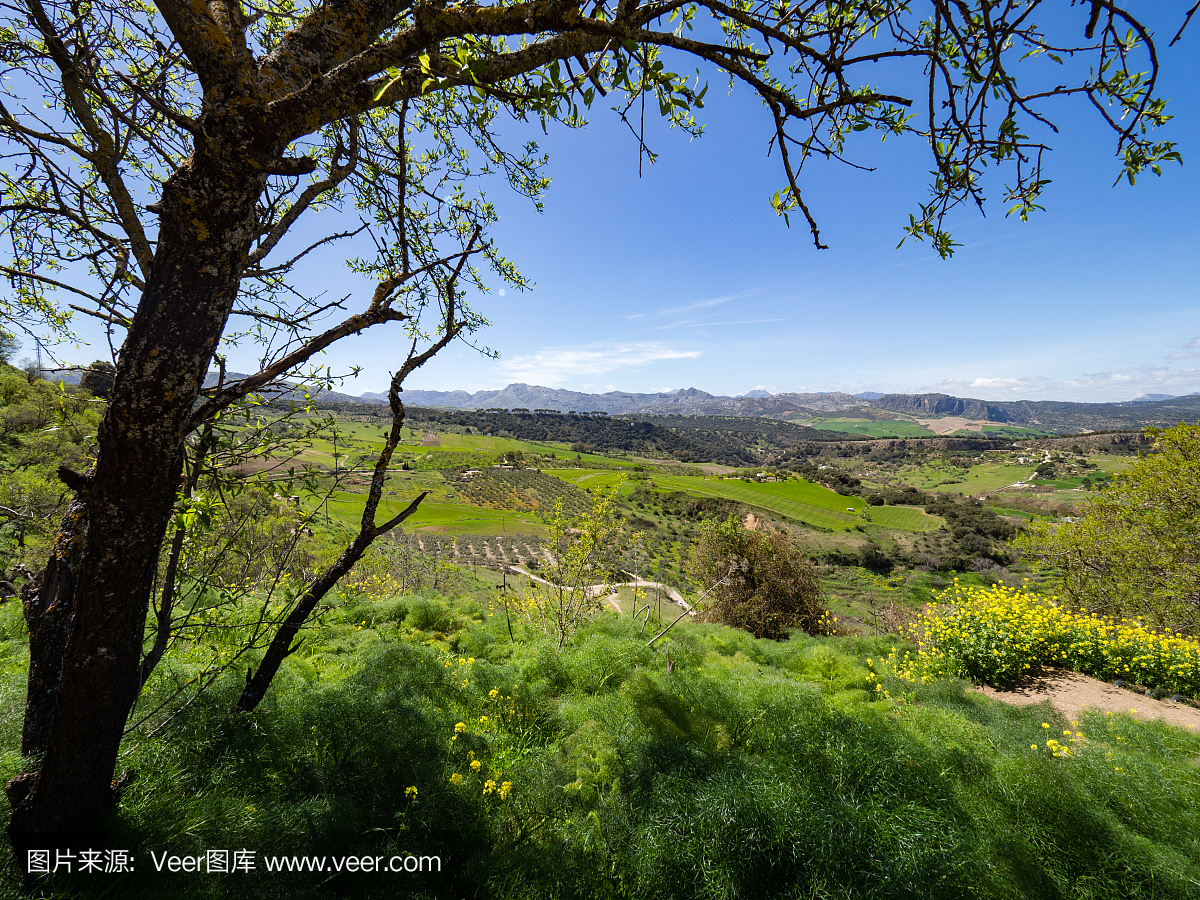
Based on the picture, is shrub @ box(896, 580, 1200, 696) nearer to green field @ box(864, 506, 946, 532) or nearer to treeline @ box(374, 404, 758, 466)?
green field @ box(864, 506, 946, 532)

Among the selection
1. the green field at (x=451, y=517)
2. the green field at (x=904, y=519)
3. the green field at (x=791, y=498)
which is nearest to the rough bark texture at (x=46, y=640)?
the green field at (x=451, y=517)

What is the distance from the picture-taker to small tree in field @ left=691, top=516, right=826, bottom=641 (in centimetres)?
1386

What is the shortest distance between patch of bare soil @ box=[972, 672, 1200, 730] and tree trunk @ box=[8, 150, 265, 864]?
11092mm

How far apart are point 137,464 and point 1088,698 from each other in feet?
41.5

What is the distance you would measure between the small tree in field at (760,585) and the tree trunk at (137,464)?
13.3m

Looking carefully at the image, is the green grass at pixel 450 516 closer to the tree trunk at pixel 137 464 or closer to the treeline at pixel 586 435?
the tree trunk at pixel 137 464

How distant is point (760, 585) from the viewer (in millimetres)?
14328

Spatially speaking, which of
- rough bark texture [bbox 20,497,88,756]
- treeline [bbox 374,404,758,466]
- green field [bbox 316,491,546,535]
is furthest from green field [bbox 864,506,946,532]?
treeline [bbox 374,404,758,466]

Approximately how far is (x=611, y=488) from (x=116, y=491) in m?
7.49

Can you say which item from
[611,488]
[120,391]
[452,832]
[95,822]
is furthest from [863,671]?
[120,391]

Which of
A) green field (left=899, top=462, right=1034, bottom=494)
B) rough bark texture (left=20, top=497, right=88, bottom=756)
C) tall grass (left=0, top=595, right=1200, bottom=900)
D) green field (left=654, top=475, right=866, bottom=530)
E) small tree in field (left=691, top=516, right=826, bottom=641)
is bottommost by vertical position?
green field (left=899, top=462, right=1034, bottom=494)

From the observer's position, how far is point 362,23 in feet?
6.63

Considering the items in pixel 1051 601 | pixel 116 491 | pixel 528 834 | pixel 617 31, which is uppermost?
pixel 617 31

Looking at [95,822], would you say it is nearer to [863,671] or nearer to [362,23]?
[362,23]
